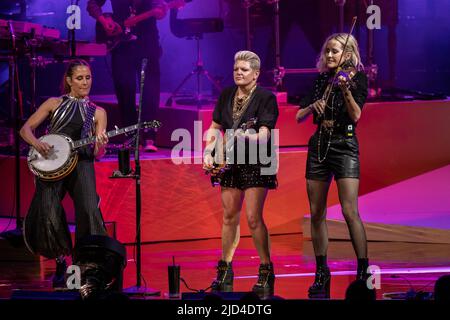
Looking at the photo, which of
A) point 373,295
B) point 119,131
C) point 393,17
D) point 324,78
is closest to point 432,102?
point 393,17

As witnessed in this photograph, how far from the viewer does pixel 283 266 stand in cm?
825

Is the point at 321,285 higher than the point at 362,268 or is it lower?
lower

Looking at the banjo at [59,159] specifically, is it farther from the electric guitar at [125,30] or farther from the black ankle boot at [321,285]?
the electric guitar at [125,30]

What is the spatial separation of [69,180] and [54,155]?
0.23 metres

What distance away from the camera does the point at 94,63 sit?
41.4 ft

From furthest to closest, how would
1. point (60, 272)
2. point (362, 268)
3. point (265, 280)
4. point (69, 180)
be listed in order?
point (60, 272), point (69, 180), point (265, 280), point (362, 268)

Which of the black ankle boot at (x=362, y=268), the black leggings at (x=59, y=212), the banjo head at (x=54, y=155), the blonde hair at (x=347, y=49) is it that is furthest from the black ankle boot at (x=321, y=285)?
the banjo head at (x=54, y=155)

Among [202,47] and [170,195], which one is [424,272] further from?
[202,47]

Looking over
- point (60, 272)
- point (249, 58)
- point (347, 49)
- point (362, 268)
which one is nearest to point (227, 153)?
point (249, 58)

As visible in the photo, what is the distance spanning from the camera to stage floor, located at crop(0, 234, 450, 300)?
291 inches

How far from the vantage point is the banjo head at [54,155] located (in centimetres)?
716

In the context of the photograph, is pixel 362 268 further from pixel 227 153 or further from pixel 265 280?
pixel 227 153

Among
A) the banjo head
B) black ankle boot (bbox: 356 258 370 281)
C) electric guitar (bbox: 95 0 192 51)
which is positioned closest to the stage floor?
black ankle boot (bbox: 356 258 370 281)

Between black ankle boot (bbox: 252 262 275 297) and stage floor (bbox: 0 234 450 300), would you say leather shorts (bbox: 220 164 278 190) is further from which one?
stage floor (bbox: 0 234 450 300)
